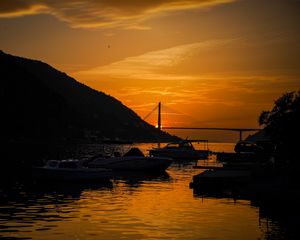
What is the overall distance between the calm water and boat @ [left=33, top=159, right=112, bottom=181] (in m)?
2.82

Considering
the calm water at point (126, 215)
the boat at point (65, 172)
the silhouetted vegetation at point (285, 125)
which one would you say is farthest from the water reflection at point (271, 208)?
the boat at point (65, 172)

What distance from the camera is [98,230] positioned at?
1072 inches

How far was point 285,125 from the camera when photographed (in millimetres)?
43531

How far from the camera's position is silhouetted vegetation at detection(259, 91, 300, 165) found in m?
42.8

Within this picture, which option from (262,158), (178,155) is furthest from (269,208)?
(178,155)

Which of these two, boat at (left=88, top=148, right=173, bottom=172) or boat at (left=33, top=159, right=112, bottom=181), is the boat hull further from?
boat at (left=33, top=159, right=112, bottom=181)

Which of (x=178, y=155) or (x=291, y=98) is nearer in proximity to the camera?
(x=291, y=98)

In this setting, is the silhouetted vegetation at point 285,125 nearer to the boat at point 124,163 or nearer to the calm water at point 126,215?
the calm water at point 126,215

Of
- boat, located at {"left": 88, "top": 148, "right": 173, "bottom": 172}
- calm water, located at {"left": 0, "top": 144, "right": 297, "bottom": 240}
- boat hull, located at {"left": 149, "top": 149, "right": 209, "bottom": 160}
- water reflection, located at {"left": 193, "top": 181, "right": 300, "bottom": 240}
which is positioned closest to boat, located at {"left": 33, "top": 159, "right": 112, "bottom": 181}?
calm water, located at {"left": 0, "top": 144, "right": 297, "bottom": 240}

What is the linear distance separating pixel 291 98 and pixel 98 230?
84.5 ft

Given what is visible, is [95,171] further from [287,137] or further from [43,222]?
[43,222]

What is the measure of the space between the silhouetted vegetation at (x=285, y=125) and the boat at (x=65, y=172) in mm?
16817

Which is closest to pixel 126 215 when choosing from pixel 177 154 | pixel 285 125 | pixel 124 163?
pixel 285 125

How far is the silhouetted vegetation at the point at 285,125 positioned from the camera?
1684 inches
